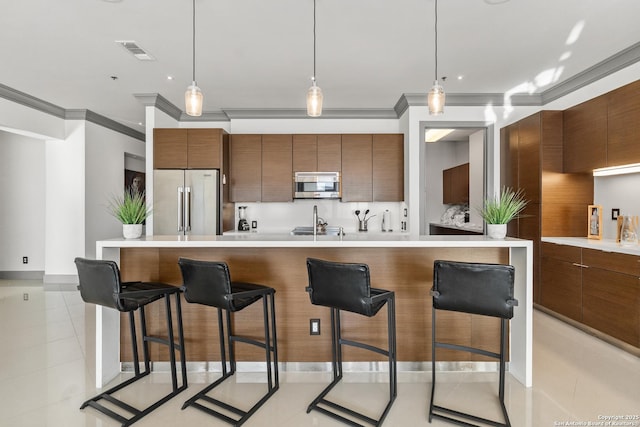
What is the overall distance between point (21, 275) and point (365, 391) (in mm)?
6662

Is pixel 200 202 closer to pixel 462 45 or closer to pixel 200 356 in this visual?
pixel 200 356

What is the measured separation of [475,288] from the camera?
83.7 inches

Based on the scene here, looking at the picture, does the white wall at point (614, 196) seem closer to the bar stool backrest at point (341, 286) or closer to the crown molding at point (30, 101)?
the bar stool backrest at point (341, 286)

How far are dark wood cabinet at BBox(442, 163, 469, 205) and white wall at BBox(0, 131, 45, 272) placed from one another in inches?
295

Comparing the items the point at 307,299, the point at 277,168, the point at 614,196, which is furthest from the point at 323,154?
the point at 614,196

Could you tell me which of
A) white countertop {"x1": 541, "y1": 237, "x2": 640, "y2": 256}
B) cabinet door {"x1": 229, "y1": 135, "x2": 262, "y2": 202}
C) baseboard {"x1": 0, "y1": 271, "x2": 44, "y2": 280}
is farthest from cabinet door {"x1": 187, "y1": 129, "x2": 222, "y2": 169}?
white countertop {"x1": 541, "y1": 237, "x2": 640, "y2": 256}

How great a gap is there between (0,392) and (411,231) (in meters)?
4.41

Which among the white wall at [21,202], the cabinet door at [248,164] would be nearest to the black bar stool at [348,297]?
the cabinet door at [248,164]

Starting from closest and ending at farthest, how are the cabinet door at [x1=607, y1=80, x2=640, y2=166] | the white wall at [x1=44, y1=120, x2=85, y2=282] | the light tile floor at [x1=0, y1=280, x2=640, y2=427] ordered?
the light tile floor at [x1=0, y1=280, x2=640, y2=427] → the cabinet door at [x1=607, y1=80, x2=640, y2=166] → the white wall at [x1=44, y1=120, x2=85, y2=282]

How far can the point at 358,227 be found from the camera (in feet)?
18.3

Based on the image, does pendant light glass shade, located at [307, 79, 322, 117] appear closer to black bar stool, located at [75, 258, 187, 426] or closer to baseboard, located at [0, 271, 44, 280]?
Result: black bar stool, located at [75, 258, 187, 426]

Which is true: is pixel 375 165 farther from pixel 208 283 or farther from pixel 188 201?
pixel 208 283

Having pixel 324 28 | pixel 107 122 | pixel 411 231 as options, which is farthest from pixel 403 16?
pixel 107 122

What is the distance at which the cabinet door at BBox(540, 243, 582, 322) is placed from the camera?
12.1ft
